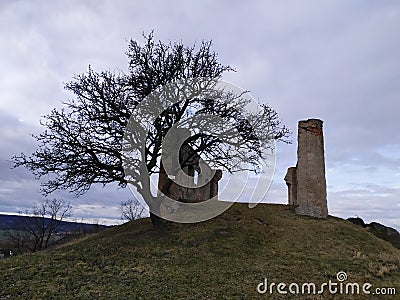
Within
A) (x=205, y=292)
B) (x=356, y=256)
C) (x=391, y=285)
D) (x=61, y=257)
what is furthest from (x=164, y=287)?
(x=356, y=256)

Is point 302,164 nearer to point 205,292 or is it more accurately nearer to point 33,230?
point 205,292

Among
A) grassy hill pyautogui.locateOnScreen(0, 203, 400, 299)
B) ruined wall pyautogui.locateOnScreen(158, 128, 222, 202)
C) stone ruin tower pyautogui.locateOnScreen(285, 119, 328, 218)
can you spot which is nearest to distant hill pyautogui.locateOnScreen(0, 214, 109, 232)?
ruined wall pyautogui.locateOnScreen(158, 128, 222, 202)

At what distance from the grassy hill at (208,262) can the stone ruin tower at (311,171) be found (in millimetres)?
705

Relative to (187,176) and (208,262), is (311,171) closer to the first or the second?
(187,176)

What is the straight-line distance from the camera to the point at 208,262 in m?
13.0

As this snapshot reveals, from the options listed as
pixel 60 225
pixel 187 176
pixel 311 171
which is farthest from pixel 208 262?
pixel 60 225

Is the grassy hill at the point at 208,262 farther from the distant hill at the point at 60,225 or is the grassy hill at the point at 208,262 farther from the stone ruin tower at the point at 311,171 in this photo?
Answer: the distant hill at the point at 60,225

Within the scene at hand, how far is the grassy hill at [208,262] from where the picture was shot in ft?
34.0

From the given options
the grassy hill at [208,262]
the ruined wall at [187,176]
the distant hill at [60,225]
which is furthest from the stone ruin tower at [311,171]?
the distant hill at [60,225]

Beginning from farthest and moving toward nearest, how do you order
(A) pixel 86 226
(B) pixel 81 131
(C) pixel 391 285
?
1. (A) pixel 86 226
2. (B) pixel 81 131
3. (C) pixel 391 285

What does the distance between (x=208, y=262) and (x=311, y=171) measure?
8.52m

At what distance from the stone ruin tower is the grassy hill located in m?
0.71

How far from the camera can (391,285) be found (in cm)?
1138

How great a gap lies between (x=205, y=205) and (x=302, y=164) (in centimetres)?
601
